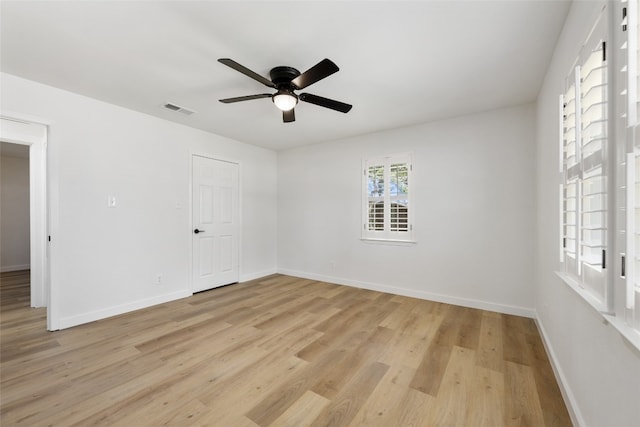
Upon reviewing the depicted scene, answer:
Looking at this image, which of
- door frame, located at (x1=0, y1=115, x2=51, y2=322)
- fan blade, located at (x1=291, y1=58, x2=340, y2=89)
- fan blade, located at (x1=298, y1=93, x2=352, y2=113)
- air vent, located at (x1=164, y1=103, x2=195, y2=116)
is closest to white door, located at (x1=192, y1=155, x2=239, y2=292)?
air vent, located at (x1=164, y1=103, x2=195, y2=116)

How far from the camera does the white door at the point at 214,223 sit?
13.5 ft

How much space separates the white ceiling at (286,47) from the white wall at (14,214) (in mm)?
5333

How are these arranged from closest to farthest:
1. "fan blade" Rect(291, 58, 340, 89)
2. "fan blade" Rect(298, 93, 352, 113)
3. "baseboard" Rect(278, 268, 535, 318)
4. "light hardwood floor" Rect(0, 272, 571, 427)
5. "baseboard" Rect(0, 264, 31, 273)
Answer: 1. "light hardwood floor" Rect(0, 272, 571, 427)
2. "fan blade" Rect(291, 58, 340, 89)
3. "fan blade" Rect(298, 93, 352, 113)
4. "baseboard" Rect(278, 268, 535, 318)
5. "baseboard" Rect(0, 264, 31, 273)

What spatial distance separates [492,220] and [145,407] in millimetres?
3883

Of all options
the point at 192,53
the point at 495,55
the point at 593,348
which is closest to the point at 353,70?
the point at 495,55

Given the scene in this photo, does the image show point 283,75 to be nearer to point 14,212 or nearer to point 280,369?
point 280,369

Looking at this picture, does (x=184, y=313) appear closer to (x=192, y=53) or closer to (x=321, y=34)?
(x=192, y=53)

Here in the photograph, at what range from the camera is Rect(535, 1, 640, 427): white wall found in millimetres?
1016

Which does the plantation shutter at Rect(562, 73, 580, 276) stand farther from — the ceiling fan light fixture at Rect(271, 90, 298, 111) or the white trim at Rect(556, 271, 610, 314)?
the ceiling fan light fixture at Rect(271, 90, 298, 111)

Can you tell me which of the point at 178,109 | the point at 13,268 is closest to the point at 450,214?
the point at 178,109

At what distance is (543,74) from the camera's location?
247 centimetres

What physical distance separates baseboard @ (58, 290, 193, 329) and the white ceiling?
2493 mm

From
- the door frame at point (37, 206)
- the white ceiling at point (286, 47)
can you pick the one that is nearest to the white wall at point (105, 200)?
the white ceiling at point (286, 47)

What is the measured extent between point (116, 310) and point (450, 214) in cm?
447
